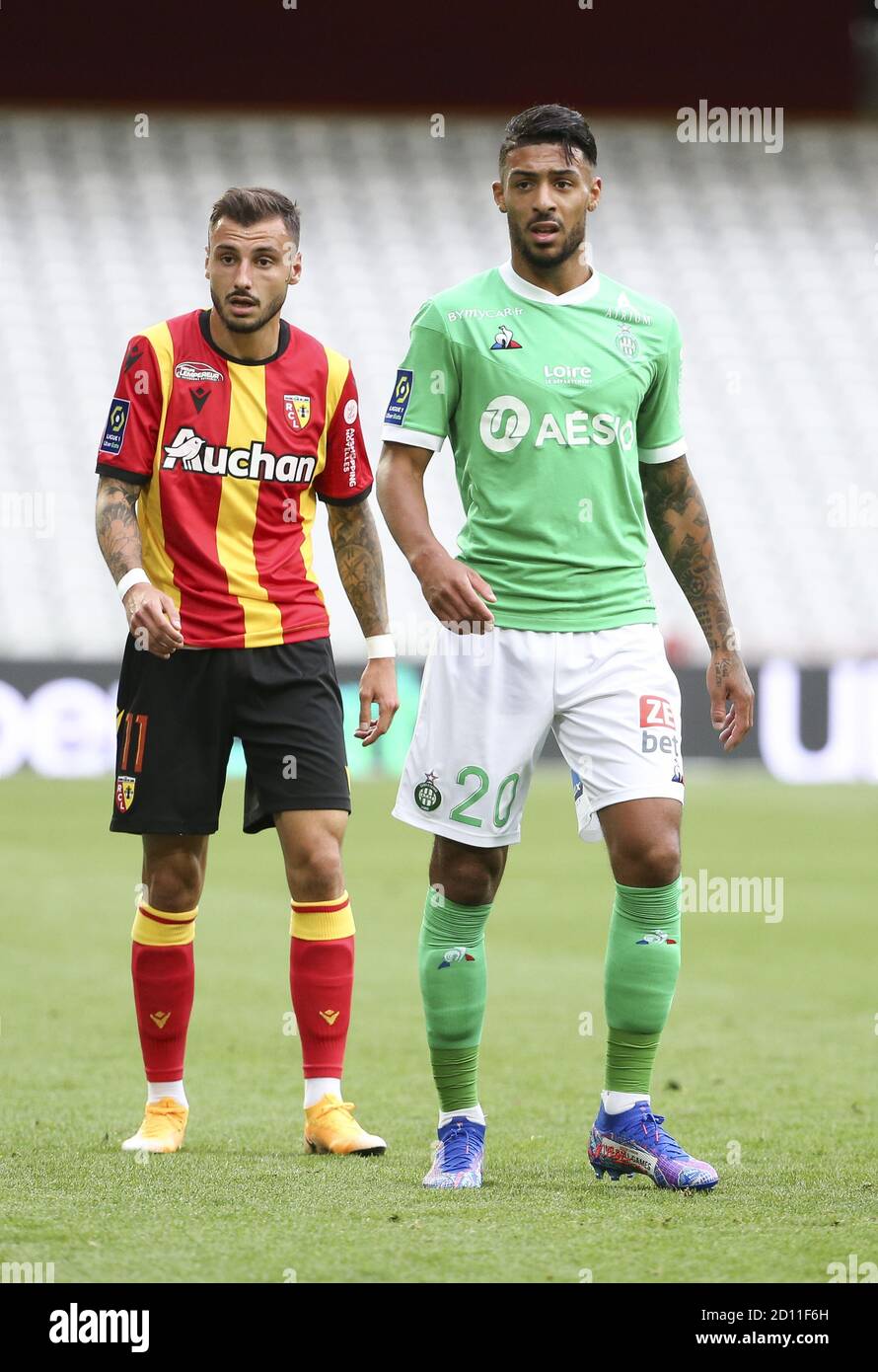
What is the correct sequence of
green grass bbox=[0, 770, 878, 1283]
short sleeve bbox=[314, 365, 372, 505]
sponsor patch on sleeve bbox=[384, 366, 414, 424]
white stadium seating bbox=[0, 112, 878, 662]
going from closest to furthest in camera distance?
1. green grass bbox=[0, 770, 878, 1283]
2. sponsor patch on sleeve bbox=[384, 366, 414, 424]
3. short sleeve bbox=[314, 365, 372, 505]
4. white stadium seating bbox=[0, 112, 878, 662]

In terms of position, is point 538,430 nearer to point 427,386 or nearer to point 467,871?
point 427,386

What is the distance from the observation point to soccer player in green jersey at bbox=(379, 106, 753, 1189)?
12.8 ft

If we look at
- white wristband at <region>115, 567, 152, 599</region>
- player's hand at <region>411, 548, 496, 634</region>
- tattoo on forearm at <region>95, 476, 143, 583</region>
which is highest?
tattoo on forearm at <region>95, 476, 143, 583</region>

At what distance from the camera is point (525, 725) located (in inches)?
154

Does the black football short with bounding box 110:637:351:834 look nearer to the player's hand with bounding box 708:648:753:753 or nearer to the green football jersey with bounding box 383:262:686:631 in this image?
the green football jersey with bounding box 383:262:686:631

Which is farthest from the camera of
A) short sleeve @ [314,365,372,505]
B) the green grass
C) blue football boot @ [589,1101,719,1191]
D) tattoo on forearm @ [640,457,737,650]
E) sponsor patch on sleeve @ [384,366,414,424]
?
short sleeve @ [314,365,372,505]

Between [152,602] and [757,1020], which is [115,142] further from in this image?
[152,602]

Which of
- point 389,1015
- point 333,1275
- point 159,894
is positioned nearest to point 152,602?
→ point 159,894

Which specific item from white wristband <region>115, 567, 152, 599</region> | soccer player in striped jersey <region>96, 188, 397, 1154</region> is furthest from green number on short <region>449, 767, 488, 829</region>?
white wristband <region>115, 567, 152, 599</region>

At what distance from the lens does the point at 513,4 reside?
21.9 m

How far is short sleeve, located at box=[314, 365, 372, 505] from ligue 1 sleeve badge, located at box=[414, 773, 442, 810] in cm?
89

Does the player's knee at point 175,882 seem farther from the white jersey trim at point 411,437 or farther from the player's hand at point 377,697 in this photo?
the white jersey trim at point 411,437
